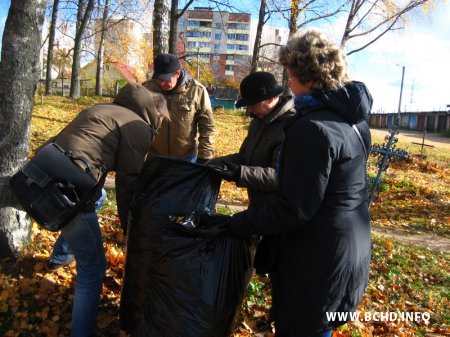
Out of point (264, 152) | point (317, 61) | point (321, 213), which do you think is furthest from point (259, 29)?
point (321, 213)

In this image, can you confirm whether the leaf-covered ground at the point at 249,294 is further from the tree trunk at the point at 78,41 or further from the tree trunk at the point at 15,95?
the tree trunk at the point at 78,41

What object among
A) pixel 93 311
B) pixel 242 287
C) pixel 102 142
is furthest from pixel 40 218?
pixel 242 287

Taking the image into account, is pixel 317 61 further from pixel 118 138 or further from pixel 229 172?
pixel 118 138

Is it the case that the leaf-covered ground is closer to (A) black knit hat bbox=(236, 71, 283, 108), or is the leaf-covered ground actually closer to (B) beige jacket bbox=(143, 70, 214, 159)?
(B) beige jacket bbox=(143, 70, 214, 159)

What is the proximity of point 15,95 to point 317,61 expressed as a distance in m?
2.31

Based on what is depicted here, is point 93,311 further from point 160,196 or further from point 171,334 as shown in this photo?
point 160,196

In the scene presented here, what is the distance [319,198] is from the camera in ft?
5.62

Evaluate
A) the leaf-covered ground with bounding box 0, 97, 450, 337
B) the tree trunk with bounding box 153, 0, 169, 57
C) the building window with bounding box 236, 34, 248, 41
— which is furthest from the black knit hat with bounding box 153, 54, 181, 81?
the building window with bounding box 236, 34, 248, 41

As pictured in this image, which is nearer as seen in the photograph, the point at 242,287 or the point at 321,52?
the point at 321,52

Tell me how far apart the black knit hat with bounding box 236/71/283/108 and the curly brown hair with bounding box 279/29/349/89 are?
69 cm

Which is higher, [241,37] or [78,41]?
[241,37]

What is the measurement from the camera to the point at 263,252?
2.20 meters

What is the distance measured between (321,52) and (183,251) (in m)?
1.12

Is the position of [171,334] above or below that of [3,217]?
below
